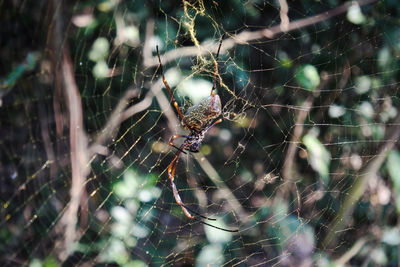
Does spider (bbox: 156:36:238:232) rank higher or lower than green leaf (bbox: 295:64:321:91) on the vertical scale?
lower

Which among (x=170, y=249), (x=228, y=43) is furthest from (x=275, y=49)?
(x=170, y=249)

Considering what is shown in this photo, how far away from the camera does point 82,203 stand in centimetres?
137

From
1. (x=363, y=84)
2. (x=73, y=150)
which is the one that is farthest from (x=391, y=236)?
(x=73, y=150)

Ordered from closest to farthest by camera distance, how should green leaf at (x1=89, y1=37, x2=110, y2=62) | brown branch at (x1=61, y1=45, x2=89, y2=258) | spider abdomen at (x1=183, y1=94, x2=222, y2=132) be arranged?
spider abdomen at (x1=183, y1=94, x2=222, y2=132) → brown branch at (x1=61, y1=45, x2=89, y2=258) → green leaf at (x1=89, y1=37, x2=110, y2=62)

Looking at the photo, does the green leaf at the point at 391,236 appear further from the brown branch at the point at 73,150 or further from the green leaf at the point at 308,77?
the brown branch at the point at 73,150

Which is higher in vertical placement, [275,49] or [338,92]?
[275,49]

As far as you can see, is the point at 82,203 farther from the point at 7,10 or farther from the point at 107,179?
the point at 7,10

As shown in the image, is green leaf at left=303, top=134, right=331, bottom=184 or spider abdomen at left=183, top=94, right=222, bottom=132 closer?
spider abdomen at left=183, top=94, right=222, bottom=132

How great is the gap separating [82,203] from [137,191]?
0.76ft

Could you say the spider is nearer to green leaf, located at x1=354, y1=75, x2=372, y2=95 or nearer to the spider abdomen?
the spider abdomen

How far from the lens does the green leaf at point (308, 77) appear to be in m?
1.35

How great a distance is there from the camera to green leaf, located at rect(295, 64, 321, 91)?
1348 mm

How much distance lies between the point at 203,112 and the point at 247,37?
1.64ft

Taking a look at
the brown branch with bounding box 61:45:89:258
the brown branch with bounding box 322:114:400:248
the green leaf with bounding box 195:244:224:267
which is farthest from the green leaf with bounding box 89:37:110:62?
the brown branch with bounding box 322:114:400:248
